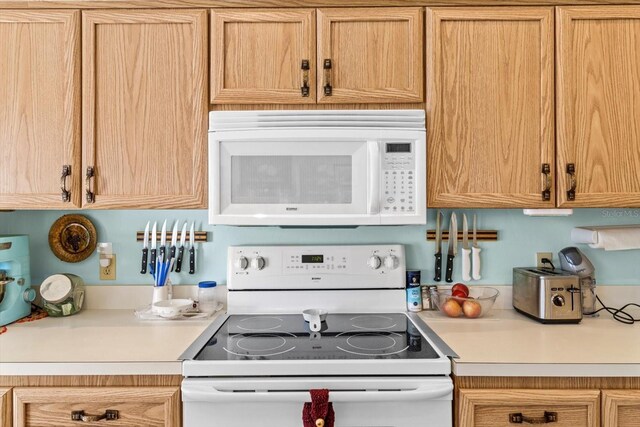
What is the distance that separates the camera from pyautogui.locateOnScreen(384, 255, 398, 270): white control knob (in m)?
1.89

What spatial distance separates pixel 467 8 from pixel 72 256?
195cm

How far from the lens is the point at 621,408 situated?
4.30 feet

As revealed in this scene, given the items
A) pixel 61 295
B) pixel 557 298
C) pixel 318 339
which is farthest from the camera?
pixel 61 295

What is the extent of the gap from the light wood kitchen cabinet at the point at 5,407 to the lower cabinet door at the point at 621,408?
178cm

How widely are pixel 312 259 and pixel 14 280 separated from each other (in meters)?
1.21

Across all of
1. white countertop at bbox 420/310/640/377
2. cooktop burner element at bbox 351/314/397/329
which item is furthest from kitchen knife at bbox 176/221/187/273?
white countertop at bbox 420/310/640/377

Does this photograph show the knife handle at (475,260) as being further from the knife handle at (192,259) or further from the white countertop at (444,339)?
the knife handle at (192,259)

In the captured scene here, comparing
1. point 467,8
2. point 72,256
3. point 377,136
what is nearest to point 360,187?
point 377,136

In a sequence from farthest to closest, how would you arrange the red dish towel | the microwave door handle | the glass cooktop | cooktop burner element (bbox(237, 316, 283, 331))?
1. cooktop burner element (bbox(237, 316, 283, 331))
2. the microwave door handle
3. the glass cooktop
4. the red dish towel

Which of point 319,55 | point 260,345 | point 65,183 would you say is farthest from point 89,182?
point 319,55

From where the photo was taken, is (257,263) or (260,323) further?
(257,263)

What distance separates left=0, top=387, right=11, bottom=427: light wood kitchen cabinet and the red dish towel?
894 millimetres

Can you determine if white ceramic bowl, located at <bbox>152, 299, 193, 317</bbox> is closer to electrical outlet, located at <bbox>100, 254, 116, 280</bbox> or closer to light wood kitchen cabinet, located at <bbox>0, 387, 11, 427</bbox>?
electrical outlet, located at <bbox>100, 254, 116, 280</bbox>

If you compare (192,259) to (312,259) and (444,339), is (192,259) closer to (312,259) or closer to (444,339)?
(312,259)
